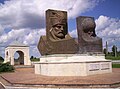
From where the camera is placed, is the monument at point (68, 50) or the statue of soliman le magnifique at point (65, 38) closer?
the monument at point (68, 50)

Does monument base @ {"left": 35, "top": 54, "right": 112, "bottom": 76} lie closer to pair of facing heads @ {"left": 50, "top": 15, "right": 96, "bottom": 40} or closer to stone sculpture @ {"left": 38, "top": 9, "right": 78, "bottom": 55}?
stone sculpture @ {"left": 38, "top": 9, "right": 78, "bottom": 55}

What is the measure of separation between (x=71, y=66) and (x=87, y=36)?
4.93 meters

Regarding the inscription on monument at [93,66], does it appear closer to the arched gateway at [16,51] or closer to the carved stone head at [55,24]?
the carved stone head at [55,24]

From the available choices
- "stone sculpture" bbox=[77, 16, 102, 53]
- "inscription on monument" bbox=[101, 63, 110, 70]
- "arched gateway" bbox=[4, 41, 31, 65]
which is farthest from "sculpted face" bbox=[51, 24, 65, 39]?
"arched gateway" bbox=[4, 41, 31, 65]

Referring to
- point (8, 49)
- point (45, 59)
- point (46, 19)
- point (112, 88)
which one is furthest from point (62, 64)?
point (8, 49)

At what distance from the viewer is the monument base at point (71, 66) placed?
552 inches

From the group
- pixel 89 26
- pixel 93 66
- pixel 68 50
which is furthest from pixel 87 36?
pixel 93 66

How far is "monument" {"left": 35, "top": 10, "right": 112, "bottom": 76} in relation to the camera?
46.9 ft

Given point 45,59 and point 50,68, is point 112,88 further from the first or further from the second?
point 45,59

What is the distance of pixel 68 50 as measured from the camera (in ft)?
53.1

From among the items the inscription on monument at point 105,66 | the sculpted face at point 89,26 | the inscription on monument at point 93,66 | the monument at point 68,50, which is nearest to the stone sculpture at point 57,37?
the monument at point 68,50

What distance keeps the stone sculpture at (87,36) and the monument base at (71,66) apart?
1961mm

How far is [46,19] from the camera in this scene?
56.5ft

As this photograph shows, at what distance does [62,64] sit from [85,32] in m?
4.94
